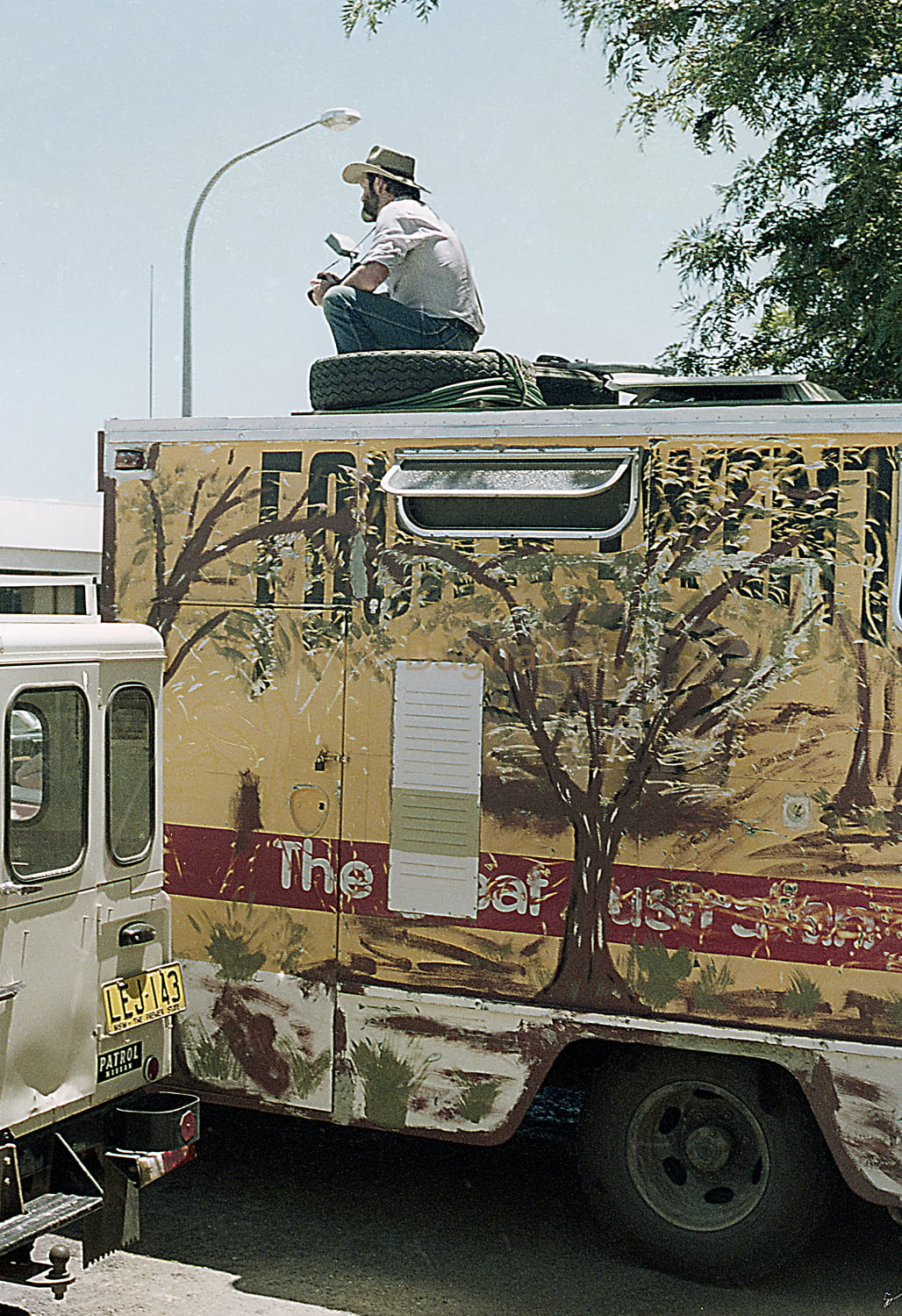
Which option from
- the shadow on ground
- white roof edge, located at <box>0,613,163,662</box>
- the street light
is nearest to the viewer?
white roof edge, located at <box>0,613,163,662</box>

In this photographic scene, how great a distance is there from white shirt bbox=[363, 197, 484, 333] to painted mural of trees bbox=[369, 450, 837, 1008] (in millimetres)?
1533

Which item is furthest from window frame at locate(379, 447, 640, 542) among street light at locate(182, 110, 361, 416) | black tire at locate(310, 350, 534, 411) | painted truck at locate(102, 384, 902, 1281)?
street light at locate(182, 110, 361, 416)

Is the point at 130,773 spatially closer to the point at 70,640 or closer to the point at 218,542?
the point at 70,640

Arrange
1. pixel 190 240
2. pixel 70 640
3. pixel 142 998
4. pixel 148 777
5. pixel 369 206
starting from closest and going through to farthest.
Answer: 1. pixel 70 640
2. pixel 142 998
3. pixel 148 777
4. pixel 369 206
5. pixel 190 240

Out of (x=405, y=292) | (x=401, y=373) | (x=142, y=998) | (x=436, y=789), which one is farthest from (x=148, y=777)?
(x=405, y=292)

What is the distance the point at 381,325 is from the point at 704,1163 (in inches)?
147

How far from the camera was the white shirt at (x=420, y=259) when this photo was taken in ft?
20.9

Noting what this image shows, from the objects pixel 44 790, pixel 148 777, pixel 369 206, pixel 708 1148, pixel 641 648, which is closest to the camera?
pixel 44 790

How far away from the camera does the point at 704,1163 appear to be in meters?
5.38

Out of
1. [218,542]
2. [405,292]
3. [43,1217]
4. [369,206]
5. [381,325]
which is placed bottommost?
[43,1217]

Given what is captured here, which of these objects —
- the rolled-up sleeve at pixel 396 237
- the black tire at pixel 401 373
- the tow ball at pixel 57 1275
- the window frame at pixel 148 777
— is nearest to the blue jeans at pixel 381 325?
the rolled-up sleeve at pixel 396 237

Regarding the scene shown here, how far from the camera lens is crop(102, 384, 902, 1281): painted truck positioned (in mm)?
5012

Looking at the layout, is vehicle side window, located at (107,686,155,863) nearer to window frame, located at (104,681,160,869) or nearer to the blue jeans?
window frame, located at (104,681,160,869)

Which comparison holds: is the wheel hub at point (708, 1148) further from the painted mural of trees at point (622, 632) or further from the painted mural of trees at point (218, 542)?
the painted mural of trees at point (218, 542)
